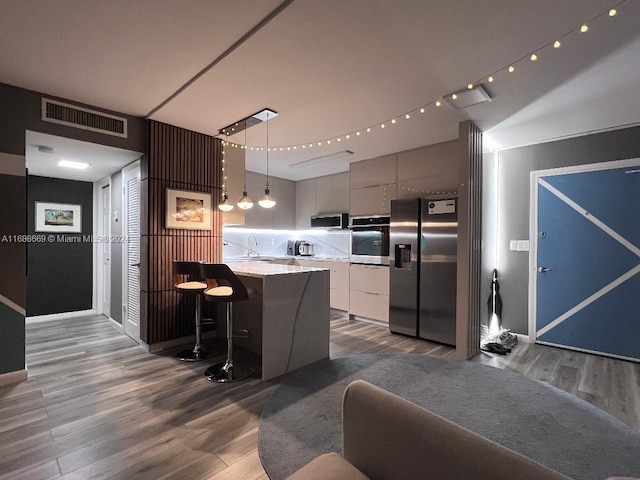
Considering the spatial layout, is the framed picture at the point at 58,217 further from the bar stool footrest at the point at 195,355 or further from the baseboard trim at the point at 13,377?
the bar stool footrest at the point at 195,355

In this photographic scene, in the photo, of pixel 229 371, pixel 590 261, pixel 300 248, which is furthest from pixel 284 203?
pixel 590 261

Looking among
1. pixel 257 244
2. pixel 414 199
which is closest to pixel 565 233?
pixel 414 199

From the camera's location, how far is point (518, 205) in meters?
4.22

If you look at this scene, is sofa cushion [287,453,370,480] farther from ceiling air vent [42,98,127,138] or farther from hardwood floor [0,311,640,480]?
ceiling air vent [42,98,127,138]

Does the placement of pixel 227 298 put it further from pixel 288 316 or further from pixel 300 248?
pixel 300 248

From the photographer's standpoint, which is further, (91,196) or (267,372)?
(91,196)

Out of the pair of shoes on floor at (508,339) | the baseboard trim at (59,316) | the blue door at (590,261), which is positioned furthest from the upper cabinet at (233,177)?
the blue door at (590,261)

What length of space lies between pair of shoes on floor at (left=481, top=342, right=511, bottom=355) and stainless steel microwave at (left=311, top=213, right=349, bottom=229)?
2.92 m

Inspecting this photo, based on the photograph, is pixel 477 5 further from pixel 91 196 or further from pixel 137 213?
pixel 91 196

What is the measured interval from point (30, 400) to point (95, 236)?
3525 millimetres

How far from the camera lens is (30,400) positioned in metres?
2.49

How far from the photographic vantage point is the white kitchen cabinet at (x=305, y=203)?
20.8 feet

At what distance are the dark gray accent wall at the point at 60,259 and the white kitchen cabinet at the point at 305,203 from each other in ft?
12.2

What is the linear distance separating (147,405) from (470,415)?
2477 mm
